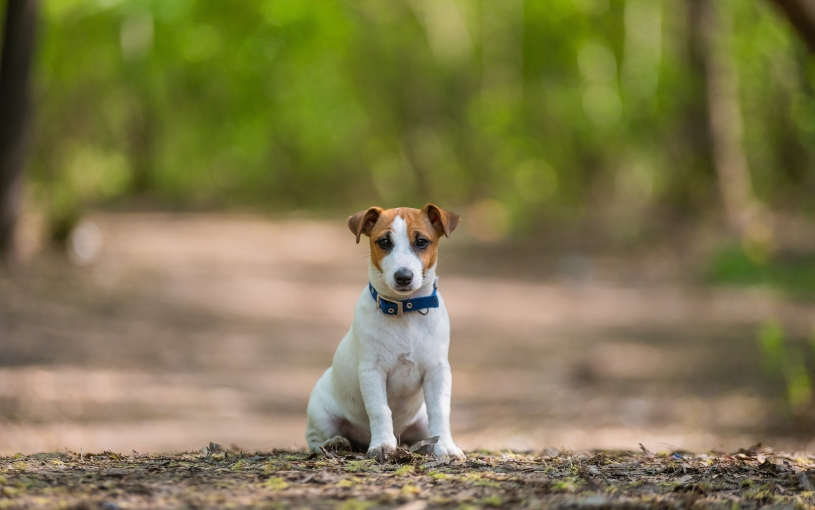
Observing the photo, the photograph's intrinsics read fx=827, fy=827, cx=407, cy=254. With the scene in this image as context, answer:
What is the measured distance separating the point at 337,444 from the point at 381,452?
1.71ft

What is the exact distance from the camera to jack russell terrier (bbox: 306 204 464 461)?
174 inches

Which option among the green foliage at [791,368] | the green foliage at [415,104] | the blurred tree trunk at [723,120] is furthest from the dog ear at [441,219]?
the blurred tree trunk at [723,120]

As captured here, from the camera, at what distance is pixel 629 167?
27906mm

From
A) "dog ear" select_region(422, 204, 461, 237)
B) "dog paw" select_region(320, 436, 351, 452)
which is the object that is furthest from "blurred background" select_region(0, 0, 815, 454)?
"dog ear" select_region(422, 204, 461, 237)

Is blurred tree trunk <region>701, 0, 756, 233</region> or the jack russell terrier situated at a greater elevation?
blurred tree trunk <region>701, 0, 756, 233</region>

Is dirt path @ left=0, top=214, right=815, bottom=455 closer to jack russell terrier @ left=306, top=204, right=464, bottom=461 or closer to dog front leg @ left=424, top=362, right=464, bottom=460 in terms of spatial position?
jack russell terrier @ left=306, top=204, right=464, bottom=461

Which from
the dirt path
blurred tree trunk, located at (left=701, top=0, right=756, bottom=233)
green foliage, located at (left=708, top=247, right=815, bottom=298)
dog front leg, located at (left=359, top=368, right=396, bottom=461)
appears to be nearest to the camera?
dog front leg, located at (left=359, top=368, right=396, bottom=461)

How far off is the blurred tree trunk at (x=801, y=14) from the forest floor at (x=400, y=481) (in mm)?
3585

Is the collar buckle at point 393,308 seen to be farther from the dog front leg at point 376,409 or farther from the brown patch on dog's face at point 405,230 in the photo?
the dog front leg at point 376,409

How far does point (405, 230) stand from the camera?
14.8ft

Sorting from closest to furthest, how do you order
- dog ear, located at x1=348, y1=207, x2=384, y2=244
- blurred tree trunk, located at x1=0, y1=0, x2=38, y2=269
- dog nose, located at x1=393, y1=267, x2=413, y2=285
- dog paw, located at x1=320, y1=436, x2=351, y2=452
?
1. dog nose, located at x1=393, y1=267, x2=413, y2=285
2. dog ear, located at x1=348, y1=207, x2=384, y2=244
3. dog paw, located at x1=320, y1=436, x2=351, y2=452
4. blurred tree trunk, located at x1=0, y1=0, x2=38, y2=269

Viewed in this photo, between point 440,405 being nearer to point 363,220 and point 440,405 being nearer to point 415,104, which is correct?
point 363,220

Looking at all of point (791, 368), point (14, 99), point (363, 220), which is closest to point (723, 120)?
point (791, 368)

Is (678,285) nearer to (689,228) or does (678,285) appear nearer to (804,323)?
(689,228)
